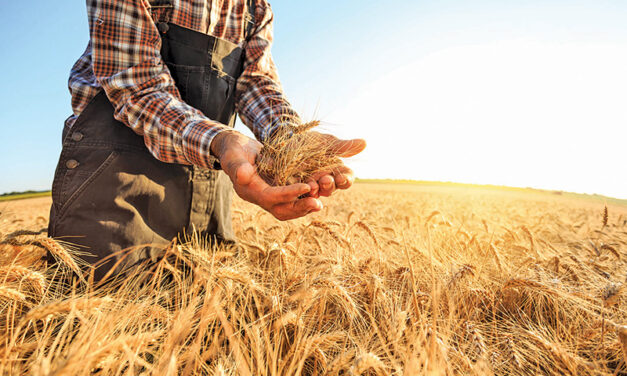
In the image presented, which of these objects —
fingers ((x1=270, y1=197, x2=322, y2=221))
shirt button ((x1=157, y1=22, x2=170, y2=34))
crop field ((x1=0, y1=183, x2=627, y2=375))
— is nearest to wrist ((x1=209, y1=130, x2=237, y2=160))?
fingers ((x1=270, y1=197, x2=322, y2=221))

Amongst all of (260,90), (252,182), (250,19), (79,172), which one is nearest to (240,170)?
(252,182)

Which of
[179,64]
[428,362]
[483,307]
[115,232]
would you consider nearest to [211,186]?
[115,232]

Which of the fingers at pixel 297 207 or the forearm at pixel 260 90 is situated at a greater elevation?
the forearm at pixel 260 90

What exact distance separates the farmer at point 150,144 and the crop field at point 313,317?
0.54 feet

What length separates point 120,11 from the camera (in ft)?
4.42

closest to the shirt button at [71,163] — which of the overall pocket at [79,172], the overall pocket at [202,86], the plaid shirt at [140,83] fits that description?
the overall pocket at [79,172]

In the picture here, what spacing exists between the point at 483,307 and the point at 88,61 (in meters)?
2.38

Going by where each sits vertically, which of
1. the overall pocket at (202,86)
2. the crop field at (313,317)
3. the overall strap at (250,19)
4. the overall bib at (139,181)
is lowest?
the crop field at (313,317)

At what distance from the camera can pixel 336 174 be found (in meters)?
1.43

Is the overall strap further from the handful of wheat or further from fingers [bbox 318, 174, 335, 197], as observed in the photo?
fingers [bbox 318, 174, 335, 197]

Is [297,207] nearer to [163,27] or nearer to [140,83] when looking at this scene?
[140,83]

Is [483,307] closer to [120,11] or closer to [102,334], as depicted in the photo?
[102,334]

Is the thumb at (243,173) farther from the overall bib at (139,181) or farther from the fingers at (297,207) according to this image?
the overall bib at (139,181)

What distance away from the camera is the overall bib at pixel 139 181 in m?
1.32
